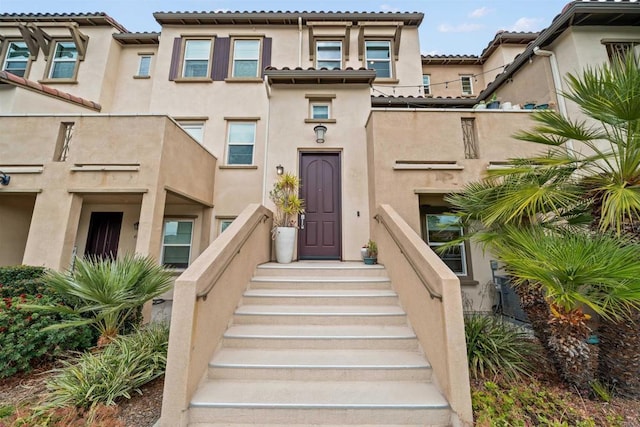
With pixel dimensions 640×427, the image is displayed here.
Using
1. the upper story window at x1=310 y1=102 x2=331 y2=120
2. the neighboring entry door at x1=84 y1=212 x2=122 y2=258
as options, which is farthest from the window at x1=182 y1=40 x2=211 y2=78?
the neighboring entry door at x1=84 y1=212 x2=122 y2=258

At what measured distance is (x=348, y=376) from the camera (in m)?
3.12

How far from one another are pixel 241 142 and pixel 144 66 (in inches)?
220

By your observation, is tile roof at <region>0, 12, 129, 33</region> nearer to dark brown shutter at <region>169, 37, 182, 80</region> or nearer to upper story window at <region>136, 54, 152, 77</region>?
upper story window at <region>136, 54, 152, 77</region>

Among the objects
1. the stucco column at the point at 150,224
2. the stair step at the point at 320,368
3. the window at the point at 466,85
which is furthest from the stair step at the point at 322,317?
the window at the point at 466,85

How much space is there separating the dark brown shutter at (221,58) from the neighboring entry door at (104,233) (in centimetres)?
576

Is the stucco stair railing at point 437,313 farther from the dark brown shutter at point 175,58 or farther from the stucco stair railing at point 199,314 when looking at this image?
the dark brown shutter at point 175,58

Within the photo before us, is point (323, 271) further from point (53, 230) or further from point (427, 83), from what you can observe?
point (427, 83)

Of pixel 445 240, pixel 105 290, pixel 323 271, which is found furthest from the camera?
pixel 445 240

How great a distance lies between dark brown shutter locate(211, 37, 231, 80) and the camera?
375 inches

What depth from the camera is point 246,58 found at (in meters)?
9.82

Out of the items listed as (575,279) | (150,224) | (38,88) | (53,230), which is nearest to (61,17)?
(38,88)

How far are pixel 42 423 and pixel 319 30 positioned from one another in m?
12.0

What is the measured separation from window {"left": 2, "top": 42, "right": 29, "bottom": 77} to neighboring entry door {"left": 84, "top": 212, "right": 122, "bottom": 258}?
6805 millimetres

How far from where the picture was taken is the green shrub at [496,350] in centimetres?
339
